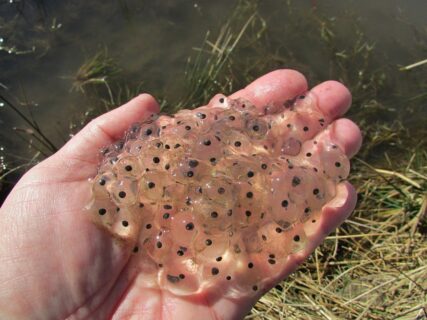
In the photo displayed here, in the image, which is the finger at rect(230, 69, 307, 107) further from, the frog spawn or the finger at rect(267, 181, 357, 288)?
Answer: the finger at rect(267, 181, 357, 288)

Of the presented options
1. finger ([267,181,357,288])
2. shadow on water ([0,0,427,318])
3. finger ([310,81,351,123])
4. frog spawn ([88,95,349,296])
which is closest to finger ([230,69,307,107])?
finger ([310,81,351,123])

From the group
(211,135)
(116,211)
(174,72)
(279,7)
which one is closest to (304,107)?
(211,135)

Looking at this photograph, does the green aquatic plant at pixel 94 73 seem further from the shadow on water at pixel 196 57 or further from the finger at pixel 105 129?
the finger at pixel 105 129

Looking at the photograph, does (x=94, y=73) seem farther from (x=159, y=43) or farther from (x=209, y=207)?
(x=209, y=207)

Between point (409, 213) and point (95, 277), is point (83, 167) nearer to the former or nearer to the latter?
point (95, 277)

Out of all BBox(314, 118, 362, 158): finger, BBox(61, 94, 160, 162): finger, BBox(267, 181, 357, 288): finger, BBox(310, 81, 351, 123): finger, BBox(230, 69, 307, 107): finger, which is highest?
BBox(61, 94, 160, 162): finger
